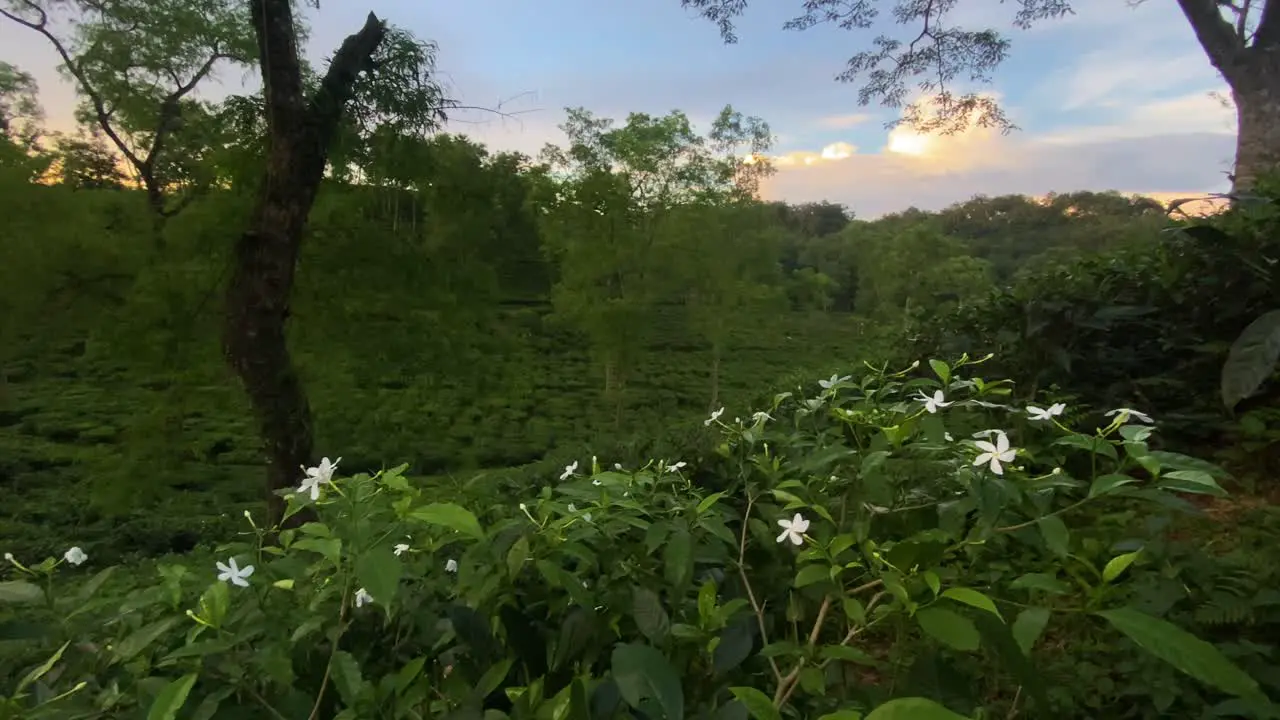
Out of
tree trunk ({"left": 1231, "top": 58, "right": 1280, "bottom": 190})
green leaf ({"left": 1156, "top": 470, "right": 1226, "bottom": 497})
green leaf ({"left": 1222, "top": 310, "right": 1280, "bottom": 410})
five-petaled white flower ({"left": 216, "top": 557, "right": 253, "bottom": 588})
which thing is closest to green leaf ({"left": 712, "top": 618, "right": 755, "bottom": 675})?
green leaf ({"left": 1156, "top": 470, "right": 1226, "bottom": 497})

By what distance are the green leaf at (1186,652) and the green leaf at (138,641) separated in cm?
82

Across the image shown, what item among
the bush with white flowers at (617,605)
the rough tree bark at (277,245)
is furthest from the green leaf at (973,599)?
the rough tree bark at (277,245)

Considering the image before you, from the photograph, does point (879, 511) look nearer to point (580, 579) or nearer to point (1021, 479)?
point (1021, 479)

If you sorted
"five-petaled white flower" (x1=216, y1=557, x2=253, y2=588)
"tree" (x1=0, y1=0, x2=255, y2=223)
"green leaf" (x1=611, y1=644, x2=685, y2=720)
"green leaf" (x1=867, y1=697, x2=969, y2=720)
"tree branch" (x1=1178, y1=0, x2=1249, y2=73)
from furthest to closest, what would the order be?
"tree" (x1=0, y1=0, x2=255, y2=223) → "tree branch" (x1=1178, y1=0, x2=1249, y2=73) → "five-petaled white flower" (x1=216, y1=557, x2=253, y2=588) → "green leaf" (x1=611, y1=644, x2=685, y2=720) → "green leaf" (x1=867, y1=697, x2=969, y2=720)

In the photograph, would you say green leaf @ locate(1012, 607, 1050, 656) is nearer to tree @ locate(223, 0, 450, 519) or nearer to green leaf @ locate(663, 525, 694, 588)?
green leaf @ locate(663, 525, 694, 588)

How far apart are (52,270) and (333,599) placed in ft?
25.5

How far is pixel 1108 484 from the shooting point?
0.61 m

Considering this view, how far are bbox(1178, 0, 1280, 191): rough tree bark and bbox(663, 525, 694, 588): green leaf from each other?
478 centimetres

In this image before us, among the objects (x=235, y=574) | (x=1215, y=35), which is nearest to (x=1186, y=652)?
(x=235, y=574)

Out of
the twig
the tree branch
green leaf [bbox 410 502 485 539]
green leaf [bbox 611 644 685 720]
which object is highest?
the tree branch

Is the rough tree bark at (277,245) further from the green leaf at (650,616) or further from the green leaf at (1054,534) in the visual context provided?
the green leaf at (1054,534)

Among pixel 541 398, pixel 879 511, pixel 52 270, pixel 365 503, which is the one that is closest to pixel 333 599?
pixel 365 503

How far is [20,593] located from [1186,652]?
3.35 ft

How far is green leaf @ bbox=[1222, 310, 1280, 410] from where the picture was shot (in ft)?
4.19
